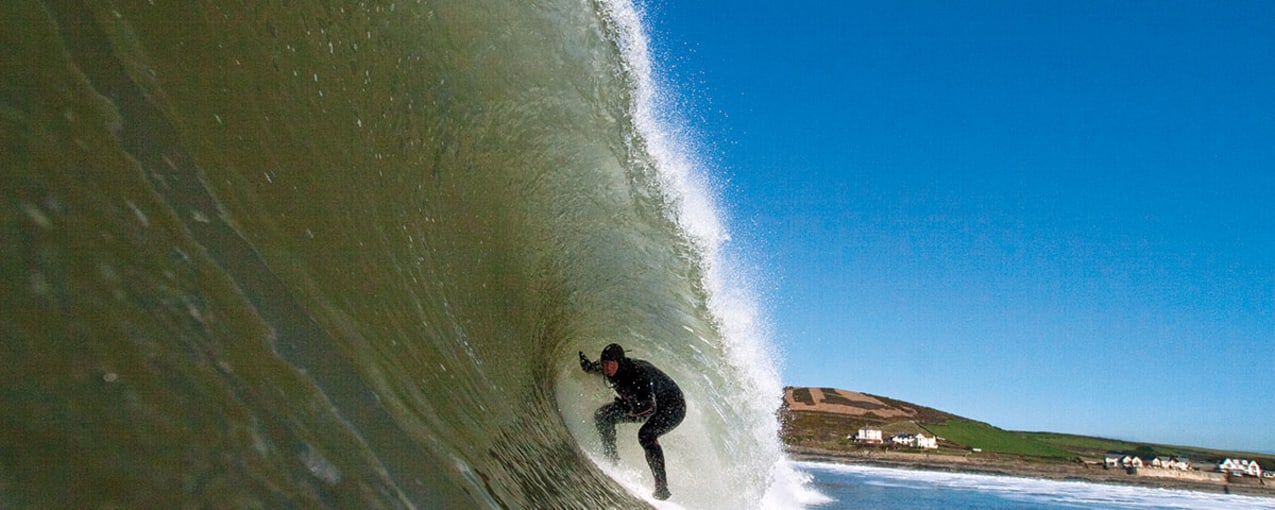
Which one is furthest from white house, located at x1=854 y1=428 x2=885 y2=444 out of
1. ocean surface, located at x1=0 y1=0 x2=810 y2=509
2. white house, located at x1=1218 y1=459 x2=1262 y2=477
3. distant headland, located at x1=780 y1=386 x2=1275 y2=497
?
ocean surface, located at x1=0 y1=0 x2=810 y2=509

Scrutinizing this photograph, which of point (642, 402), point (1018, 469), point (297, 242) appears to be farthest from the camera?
point (1018, 469)

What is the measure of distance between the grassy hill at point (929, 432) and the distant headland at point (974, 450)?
86mm

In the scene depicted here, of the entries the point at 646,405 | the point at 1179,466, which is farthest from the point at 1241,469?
the point at 646,405

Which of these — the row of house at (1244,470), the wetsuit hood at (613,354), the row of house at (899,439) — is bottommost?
the row of house at (1244,470)

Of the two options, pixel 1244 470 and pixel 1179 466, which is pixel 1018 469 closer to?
pixel 1179 466

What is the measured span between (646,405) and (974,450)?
205 feet

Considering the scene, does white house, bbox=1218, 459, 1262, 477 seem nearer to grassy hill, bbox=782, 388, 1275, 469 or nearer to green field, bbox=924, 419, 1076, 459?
grassy hill, bbox=782, 388, 1275, 469

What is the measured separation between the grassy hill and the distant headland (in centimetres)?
9

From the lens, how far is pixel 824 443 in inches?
2304

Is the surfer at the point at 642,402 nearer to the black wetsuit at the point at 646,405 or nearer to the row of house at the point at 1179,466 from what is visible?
the black wetsuit at the point at 646,405

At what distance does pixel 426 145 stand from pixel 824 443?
5791cm

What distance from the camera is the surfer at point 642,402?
6.13 metres

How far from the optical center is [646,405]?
628 centimetres

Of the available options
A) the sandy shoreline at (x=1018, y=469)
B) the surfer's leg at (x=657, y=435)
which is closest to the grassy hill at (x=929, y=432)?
the sandy shoreline at (x=1018, y=469)
